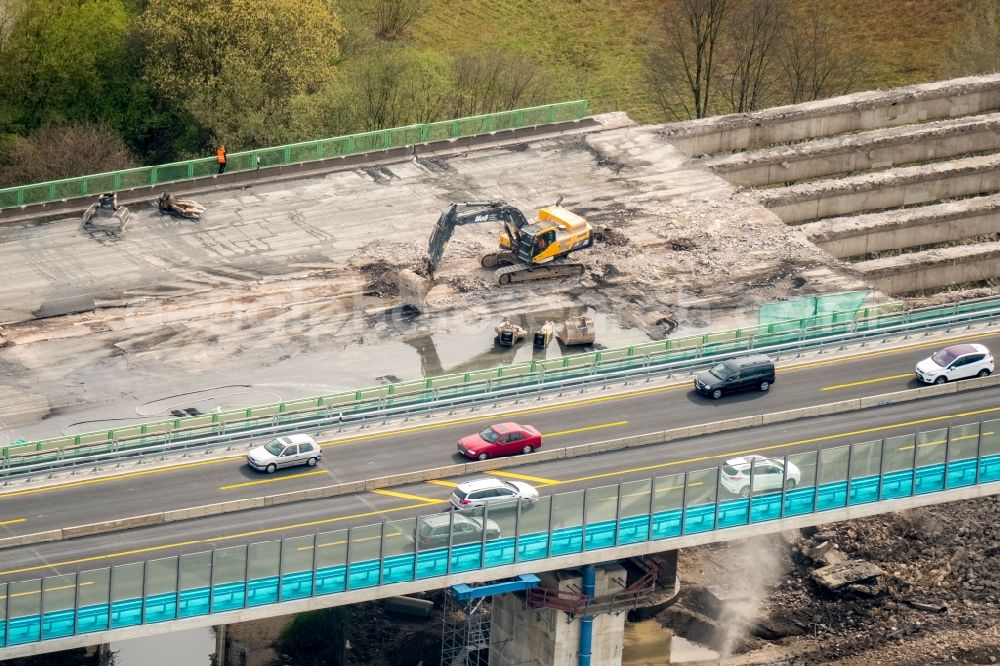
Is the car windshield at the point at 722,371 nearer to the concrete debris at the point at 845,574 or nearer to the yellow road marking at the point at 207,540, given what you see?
the concrete debris at the point at 845,574

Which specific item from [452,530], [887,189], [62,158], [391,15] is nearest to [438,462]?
[452,530]

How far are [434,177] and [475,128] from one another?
599 cm

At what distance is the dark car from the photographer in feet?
231

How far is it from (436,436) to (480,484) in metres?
7.81

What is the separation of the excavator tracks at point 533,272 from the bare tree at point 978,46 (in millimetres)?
46415

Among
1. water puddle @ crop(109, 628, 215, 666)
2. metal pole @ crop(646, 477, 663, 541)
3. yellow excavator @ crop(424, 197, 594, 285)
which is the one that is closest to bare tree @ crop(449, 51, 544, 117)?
yellow excavator @ crop(424, 197, 594, 285)

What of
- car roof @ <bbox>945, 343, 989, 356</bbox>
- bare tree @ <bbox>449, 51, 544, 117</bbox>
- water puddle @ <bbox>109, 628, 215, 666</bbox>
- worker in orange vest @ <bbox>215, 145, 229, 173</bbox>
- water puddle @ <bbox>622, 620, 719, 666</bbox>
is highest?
bare tree @ <bbox>449, 51, 544, 117</bbox>

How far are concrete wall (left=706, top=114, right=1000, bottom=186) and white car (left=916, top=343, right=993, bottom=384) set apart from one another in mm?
35442

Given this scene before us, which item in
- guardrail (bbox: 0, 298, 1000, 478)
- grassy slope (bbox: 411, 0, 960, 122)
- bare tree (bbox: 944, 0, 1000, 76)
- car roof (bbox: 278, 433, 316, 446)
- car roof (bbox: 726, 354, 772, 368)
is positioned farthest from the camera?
grassy slope (bbox: 411, 0, 960, 122)

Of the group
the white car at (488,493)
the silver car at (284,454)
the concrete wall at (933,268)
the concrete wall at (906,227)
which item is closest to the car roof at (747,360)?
the white car at (488,493)

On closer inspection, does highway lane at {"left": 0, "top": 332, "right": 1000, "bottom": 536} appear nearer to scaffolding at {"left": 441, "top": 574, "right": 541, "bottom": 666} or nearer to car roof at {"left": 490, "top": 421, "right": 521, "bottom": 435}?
car roof at {"left": 490, "top": 421, "right": 521, "bottom": 435}

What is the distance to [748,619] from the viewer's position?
88250mm

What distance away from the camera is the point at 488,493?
2911 inches

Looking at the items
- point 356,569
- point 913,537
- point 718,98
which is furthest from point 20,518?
point 718,98
